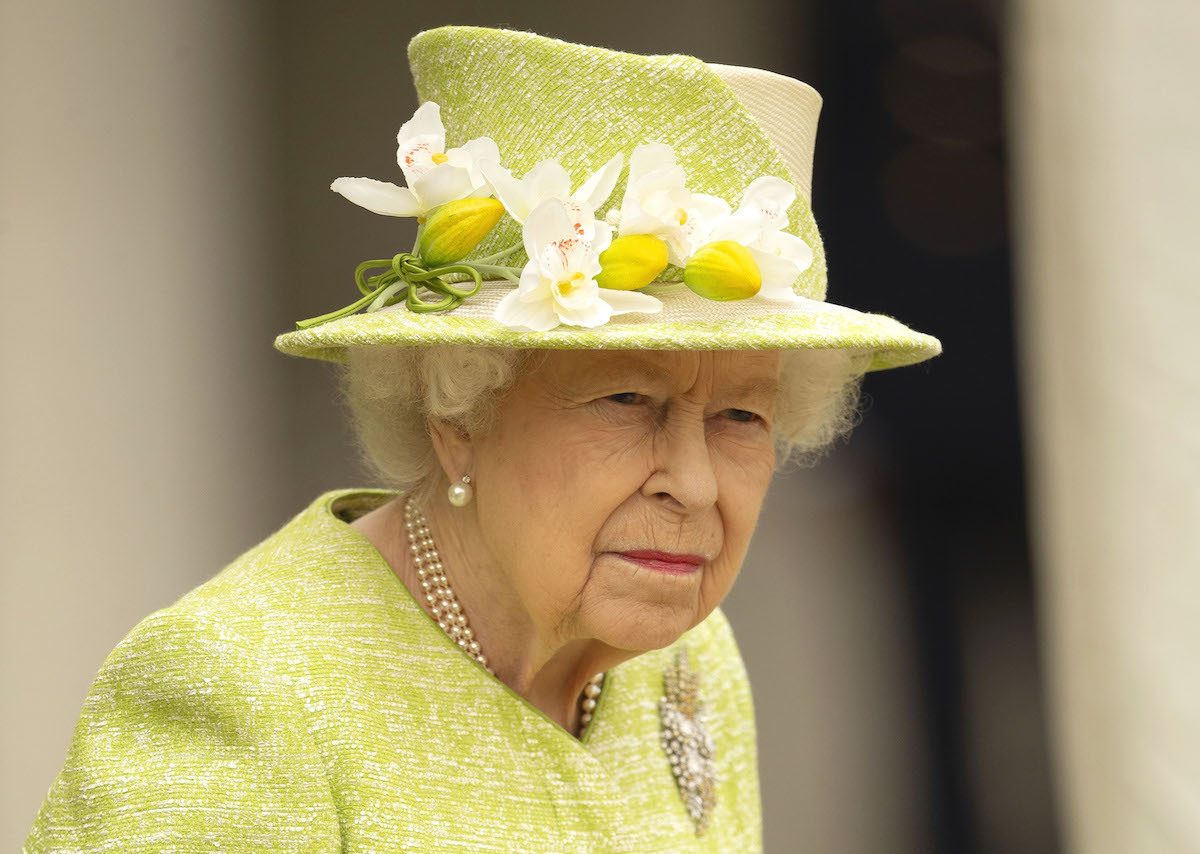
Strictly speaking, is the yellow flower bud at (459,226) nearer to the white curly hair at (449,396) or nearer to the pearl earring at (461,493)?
the white curly hair at (449,396)

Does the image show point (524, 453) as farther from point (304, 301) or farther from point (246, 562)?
point (304, 301)

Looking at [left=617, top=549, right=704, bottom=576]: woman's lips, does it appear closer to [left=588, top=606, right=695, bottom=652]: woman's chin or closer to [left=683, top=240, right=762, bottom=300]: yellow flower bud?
[left=588, top=606, right=695, bottom=652]: woman's chin

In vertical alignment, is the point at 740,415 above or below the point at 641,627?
above

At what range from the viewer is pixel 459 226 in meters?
1.65

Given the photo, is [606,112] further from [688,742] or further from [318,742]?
[688,742]

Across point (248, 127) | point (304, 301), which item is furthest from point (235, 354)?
point (248, 127)

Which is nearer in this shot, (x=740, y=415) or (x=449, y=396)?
(x=449, y=396)

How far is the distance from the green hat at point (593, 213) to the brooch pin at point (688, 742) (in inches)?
32.5

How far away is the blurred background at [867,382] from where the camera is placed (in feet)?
9.19

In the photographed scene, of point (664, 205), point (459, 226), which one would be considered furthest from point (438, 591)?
point (664, 205)

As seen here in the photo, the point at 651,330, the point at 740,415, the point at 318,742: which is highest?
the point at 651,330

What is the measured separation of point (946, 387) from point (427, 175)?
3.13m

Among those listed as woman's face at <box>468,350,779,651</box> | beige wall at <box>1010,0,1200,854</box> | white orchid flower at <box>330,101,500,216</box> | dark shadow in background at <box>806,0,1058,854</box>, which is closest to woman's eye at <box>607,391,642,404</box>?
woman's face at <box>468,350,779,651</box>

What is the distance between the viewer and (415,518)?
2000mm
